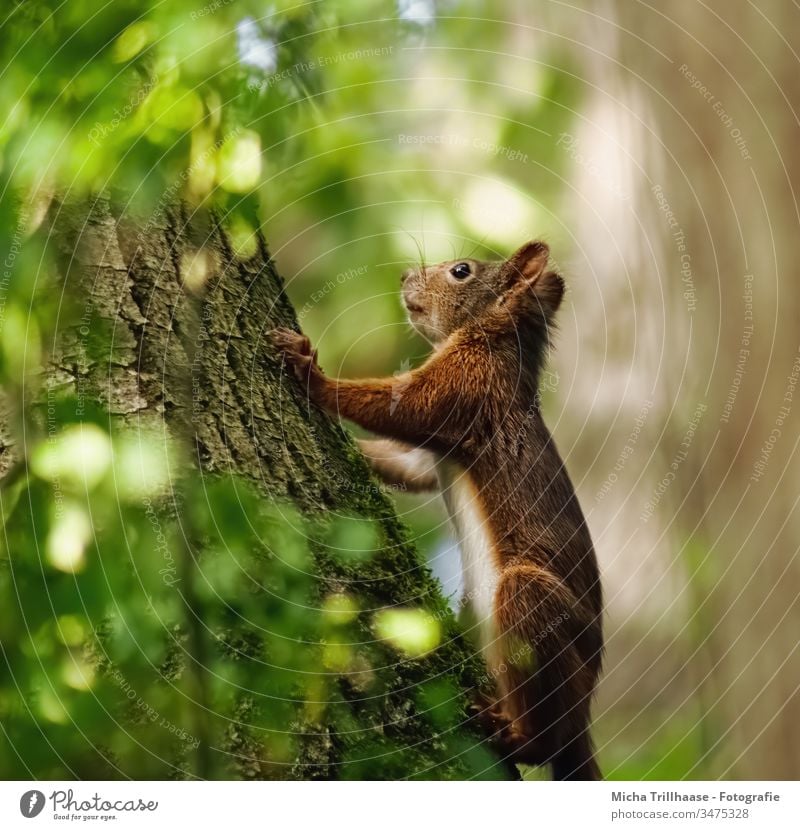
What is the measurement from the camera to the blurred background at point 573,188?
8.00 feet

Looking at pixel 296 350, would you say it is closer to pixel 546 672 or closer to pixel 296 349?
pixel 296 349

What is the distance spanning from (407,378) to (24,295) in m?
1.08

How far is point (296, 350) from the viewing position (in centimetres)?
237

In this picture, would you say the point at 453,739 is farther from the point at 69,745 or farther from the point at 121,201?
the point at 121,201

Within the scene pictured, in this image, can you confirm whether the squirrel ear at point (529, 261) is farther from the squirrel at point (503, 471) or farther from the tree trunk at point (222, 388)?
the tree trunk at point (222, 388)

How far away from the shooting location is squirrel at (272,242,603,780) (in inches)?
96.6

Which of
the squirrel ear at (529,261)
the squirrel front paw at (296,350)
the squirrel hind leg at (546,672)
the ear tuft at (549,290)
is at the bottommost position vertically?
the squirrel hind leg at (546,672)

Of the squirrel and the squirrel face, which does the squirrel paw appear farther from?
the squirrel face

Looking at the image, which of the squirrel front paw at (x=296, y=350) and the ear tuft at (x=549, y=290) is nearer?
the squirrel front paw at (x=296, y=350)

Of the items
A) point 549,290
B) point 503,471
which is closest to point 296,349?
point 503,471

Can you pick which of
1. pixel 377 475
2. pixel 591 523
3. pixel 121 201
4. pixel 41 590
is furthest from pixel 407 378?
pixel 591 523

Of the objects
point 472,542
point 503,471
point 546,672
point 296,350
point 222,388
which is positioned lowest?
point 546,672

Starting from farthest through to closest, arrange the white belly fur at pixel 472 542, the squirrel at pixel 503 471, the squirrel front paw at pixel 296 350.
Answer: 1. the white belly fur at pixel 472 542
2. the squirrel at pixel 503 471
3. the squirrel front paw at pixel 296 350

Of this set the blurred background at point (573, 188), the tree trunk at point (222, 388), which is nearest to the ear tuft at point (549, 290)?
the blurred background at point (573, 188)
